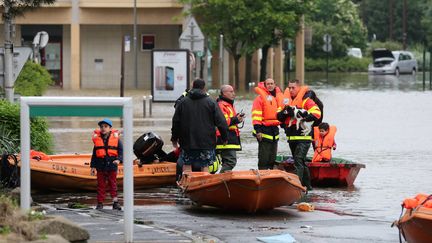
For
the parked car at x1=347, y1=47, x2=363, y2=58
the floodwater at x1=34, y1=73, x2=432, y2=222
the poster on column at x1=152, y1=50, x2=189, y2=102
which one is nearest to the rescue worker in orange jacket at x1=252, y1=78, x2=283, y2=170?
the floodwater at x1=34, y1=73, x2=432, y2=222

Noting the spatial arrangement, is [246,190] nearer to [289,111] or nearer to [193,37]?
[289,111]

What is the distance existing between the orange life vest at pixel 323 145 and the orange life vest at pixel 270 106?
1.42m

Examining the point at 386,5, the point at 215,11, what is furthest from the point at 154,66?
the point at 386,5

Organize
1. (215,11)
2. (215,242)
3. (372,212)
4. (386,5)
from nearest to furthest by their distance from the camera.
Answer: (215,242)
(372,212)
(215,11)
(386,5)

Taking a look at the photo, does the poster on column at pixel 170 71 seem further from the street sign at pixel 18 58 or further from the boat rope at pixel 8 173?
the boat rope at pixel 8 173

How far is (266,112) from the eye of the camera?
18.9 metres

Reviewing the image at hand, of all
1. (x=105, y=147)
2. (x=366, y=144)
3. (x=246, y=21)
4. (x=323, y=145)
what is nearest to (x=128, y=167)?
(x=105, y=147)

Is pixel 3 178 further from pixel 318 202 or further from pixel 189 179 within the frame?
pixel 318 202

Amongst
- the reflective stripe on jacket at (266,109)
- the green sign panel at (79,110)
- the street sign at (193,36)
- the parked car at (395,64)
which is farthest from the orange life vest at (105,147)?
the parked car at (395,64)

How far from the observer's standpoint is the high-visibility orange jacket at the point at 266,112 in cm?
1894

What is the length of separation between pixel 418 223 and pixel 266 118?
6478 mm

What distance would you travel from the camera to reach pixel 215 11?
56219 mm

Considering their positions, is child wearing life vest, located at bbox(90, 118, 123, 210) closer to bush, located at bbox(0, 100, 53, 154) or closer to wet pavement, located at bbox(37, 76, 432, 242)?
wet pavement, located at bbox(37, 76, 432, 242)

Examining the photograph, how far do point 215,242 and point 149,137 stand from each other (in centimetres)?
623
